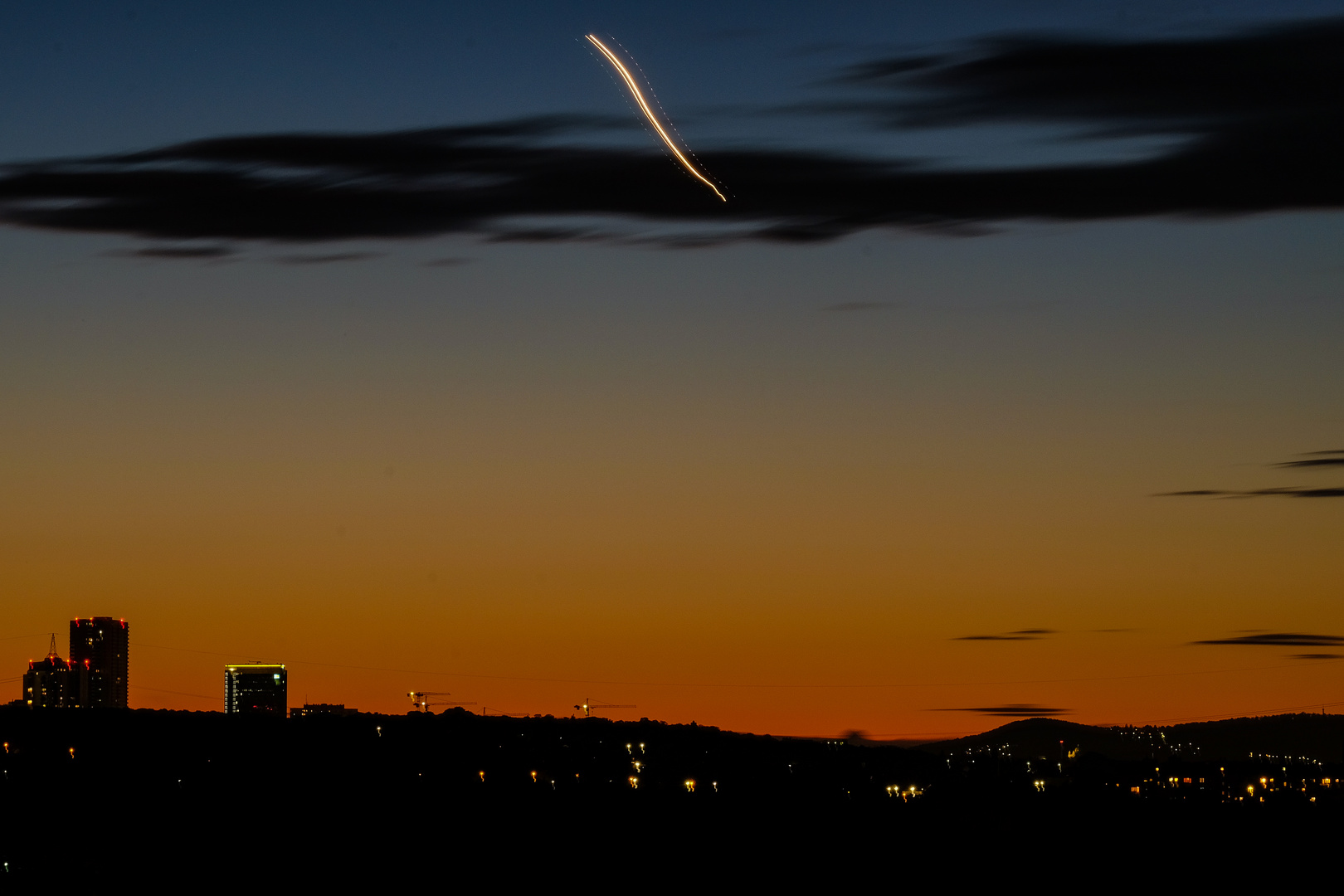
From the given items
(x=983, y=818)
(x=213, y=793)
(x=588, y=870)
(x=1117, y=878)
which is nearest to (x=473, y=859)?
(x=588, y=870)

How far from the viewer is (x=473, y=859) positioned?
128500 millimetres

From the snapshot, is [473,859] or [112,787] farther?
[112,787]

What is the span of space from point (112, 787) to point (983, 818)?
87.8 m

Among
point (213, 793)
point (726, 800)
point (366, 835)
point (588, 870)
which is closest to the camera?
point (588, 870)

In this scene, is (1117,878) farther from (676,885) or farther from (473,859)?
(473,859)

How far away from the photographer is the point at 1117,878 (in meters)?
133

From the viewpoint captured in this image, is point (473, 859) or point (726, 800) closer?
point (473, 859)

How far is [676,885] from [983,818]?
80.4 meters

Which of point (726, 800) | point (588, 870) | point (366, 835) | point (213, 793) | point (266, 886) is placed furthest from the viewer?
point (726, 800)

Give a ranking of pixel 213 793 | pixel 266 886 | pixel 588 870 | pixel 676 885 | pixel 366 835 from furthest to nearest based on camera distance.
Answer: pixel 213 793, pixel 366 835, pixel 588 870, pixel 676 885, pixel 266 886

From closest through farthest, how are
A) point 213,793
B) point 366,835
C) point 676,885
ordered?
point 676,885 → point 366,835 → point 213,793

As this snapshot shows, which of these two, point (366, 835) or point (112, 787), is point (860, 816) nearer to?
point (366, 835)

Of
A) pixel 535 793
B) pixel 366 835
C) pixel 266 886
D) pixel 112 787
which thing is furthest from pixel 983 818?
→ pixel 266 886

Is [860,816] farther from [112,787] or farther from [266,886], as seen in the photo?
[266,886]
